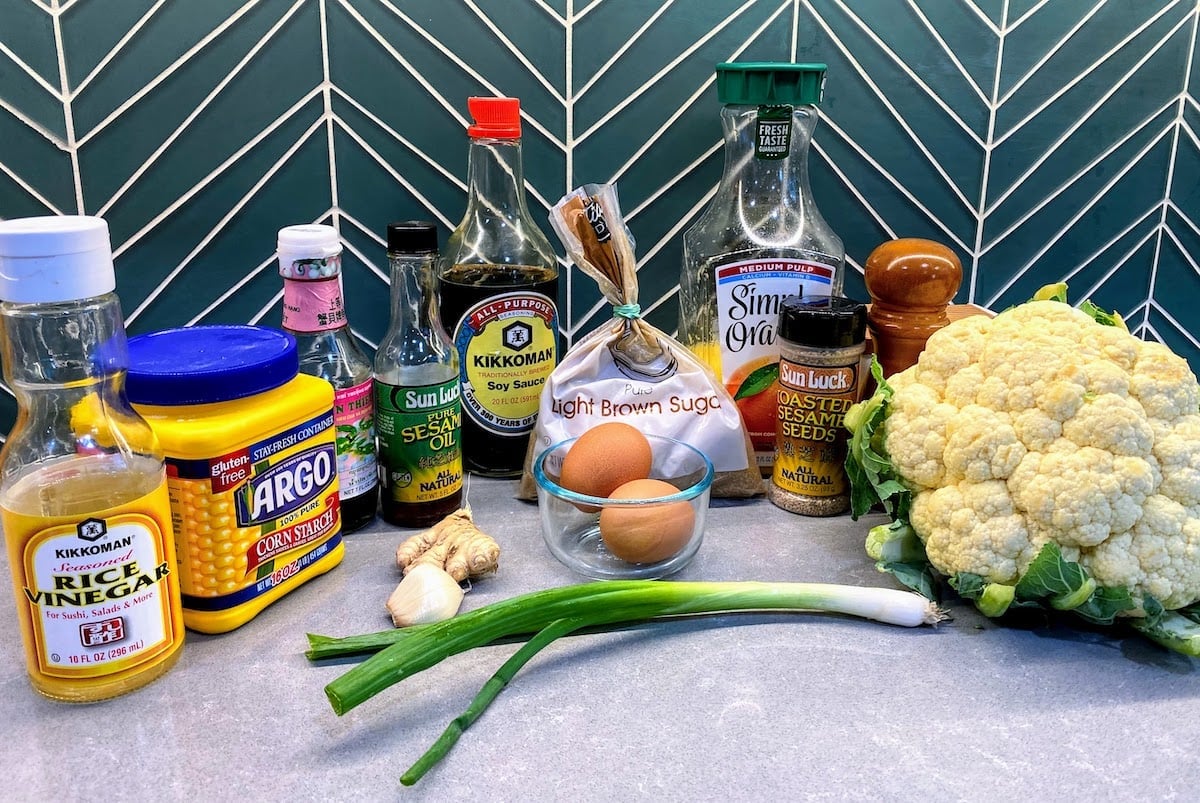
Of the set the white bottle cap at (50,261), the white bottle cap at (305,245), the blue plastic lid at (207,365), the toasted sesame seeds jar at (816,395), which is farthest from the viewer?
the toasted sesame seeds jar at (816,395)

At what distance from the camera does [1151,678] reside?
0.78 metres

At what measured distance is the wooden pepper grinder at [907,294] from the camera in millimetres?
1039

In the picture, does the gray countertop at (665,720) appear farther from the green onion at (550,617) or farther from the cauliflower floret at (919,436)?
the cauliflower floret at (919,436)

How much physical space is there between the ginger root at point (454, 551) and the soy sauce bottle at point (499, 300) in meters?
0.19

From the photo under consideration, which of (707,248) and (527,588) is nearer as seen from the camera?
(527,588)

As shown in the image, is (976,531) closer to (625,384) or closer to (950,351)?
Result: (950,351)

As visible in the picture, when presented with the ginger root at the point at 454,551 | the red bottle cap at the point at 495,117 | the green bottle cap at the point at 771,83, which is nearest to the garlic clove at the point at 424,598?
the ginger root at the point at 454,551

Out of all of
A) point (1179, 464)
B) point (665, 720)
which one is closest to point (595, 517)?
point (665, 720)

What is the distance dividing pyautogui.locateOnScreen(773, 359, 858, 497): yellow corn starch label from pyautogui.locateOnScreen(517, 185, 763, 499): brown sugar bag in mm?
52

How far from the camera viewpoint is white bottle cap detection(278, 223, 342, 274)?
89cm

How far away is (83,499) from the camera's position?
28.3 inches

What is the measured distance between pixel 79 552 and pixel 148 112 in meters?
0.54

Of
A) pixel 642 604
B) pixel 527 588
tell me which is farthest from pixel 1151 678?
pixel 527 588

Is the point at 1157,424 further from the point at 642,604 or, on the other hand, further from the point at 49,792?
the point at 49,792
